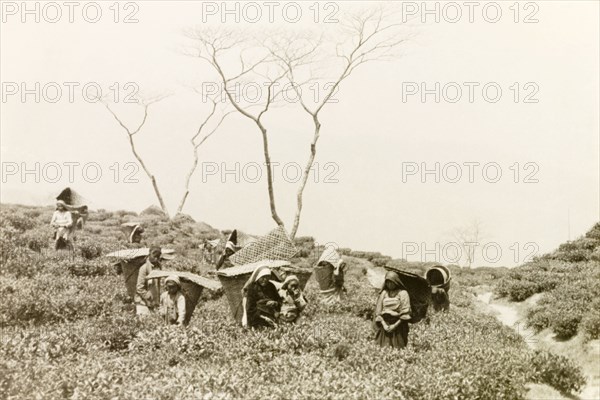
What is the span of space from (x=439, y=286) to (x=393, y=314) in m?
7.37

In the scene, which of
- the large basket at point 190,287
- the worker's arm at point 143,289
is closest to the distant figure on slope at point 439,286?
the large basket at point 190,287

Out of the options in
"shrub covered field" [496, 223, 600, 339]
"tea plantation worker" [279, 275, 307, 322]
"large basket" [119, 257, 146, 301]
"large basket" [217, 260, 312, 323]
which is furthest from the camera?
"shrub covered field" [496, 223, 600, 339]

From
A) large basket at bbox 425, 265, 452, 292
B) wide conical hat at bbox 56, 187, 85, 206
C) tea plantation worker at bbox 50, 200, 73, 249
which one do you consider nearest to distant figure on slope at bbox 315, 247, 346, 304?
large basket at bbox 425, 265, 452, 292

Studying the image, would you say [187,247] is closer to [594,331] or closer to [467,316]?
[467,316]

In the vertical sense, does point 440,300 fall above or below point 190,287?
below

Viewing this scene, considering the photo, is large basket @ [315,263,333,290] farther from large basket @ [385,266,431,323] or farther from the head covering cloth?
the head covering cloth

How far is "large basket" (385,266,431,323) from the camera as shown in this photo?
1149cm

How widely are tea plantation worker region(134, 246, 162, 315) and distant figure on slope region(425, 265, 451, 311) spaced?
7888 mm

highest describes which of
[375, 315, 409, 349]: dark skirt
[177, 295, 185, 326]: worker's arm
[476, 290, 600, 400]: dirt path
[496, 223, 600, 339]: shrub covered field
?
[177, 295, 185, 326]: worker's arm

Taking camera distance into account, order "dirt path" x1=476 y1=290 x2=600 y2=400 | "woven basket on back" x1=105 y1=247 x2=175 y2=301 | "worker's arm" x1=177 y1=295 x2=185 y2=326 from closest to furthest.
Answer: "dirt path" x1=476 y1=290 x2=600 y2=400
"worker's arm" x1=177 y1=295 x2=185 y2=326
"woven basket on back" x1=105 y1=247 x2=175 y2=301

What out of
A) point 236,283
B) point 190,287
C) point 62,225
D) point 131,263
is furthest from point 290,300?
point 62,225

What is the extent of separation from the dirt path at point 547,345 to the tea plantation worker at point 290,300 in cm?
427

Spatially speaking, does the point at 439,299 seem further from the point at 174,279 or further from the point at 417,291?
the point at 174,279

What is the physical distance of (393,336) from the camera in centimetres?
1122
